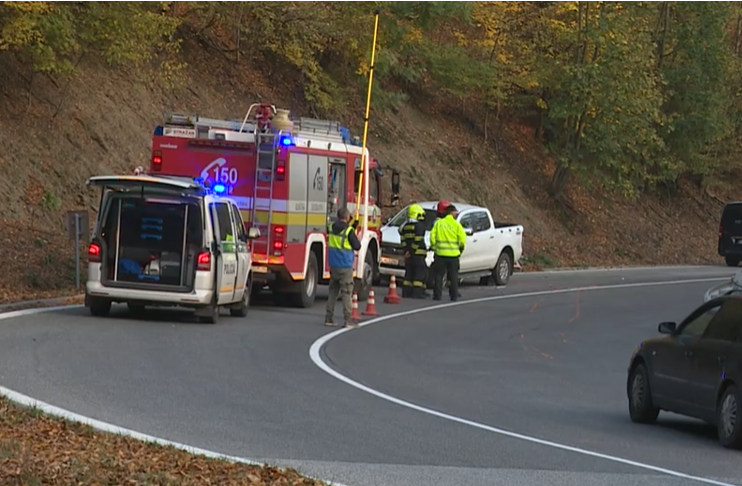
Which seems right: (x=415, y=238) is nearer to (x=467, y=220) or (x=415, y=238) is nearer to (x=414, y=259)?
(x=414, y=259)

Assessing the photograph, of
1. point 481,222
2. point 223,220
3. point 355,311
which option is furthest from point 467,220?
point 223,220

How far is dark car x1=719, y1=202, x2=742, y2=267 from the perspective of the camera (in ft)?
144

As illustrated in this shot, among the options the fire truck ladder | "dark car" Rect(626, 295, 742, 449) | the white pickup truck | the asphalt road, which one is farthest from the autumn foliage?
"dark car" Rect(626, 295, 742, 449)

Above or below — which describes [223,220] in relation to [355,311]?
above

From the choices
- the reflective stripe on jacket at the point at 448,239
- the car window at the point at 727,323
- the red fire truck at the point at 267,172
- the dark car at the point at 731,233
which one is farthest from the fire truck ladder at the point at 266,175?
the dark car at the point at 731,233

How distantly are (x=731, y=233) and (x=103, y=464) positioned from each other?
3834cm

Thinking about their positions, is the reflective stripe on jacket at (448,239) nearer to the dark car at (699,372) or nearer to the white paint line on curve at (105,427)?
the dark car at (699,372)

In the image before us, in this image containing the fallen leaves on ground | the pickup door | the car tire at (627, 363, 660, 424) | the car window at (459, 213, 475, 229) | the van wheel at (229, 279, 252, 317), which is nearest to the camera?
the fallen leaves on ground

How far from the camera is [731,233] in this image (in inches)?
1741

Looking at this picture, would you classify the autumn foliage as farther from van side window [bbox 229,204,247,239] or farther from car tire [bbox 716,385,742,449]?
car tire [bbox 716,385,742,449]

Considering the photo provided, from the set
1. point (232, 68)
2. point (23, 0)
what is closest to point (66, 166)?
point (23, 0)

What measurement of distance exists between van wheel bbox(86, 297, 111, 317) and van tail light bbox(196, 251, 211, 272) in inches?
57.6

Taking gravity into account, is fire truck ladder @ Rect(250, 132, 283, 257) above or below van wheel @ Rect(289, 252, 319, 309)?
above

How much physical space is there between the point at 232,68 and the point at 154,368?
2370 cm
